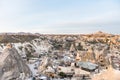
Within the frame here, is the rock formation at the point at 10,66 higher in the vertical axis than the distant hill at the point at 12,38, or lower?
higher

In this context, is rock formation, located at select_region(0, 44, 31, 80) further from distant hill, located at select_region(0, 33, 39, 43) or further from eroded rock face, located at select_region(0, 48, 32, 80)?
distant hill, located at select_region(0, 33, 39, 43)

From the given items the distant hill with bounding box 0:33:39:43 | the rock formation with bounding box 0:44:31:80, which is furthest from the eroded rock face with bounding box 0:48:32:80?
the distant hill with bounding box 0:33:39:43

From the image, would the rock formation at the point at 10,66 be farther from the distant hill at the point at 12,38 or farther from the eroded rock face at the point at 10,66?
the distant hill at the point at 12,38

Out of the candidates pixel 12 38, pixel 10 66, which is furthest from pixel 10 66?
pixel 12 38

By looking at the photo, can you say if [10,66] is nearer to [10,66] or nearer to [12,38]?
[10,66]

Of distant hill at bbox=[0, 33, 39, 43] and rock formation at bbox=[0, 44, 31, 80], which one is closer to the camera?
rock formation at bbox=[0, 44, 31, 80]

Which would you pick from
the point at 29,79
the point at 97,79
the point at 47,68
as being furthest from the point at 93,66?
the point at 97,79

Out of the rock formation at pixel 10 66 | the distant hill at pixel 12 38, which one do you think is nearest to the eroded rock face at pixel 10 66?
the rock formation at pixel 10 66

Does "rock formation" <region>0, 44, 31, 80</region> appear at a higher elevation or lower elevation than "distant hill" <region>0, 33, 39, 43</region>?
higher

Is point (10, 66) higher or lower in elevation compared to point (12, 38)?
higher
